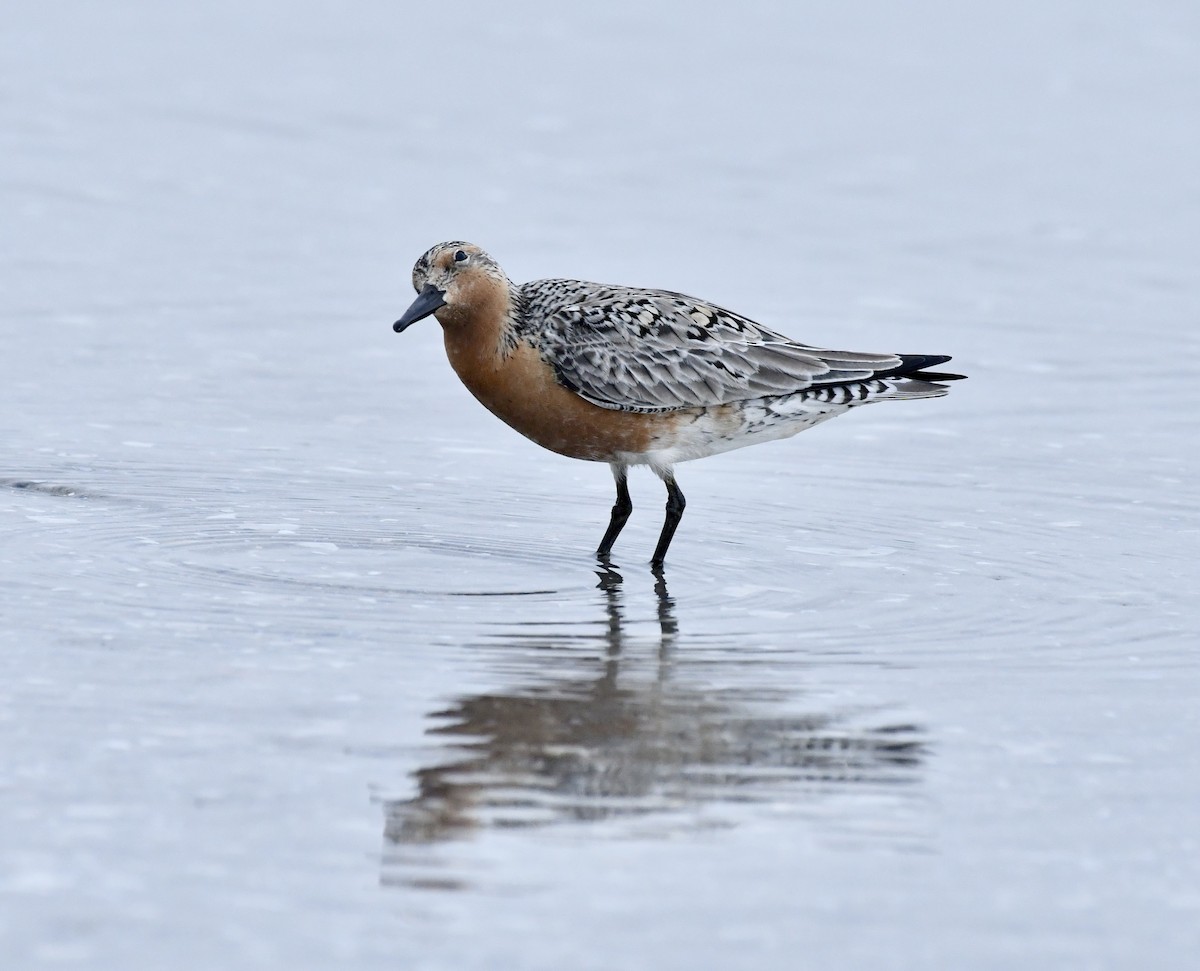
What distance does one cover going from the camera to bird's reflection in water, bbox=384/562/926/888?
19.3 feet

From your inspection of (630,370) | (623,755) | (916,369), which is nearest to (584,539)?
(630,370)

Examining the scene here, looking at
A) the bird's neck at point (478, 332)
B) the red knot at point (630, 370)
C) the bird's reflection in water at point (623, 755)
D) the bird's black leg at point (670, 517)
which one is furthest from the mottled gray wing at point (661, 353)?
the bird's reflection in water at point (623, 755)

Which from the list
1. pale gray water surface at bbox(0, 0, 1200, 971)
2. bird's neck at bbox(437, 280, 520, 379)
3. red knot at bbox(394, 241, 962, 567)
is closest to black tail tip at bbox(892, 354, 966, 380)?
red knot at bbox(394, 241, 962, 567)

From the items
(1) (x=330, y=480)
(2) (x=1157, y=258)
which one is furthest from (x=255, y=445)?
(2) (x=1157, y=258)

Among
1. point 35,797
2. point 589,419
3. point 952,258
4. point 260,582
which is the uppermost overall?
point 952,258

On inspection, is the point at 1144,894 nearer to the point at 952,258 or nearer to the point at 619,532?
the point at 619,532

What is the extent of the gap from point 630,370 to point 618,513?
0.67 m

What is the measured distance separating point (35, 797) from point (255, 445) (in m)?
5.15

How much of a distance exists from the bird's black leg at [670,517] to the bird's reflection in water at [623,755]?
5.96 feet

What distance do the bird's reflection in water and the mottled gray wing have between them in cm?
239

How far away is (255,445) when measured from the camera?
1084 centimetres

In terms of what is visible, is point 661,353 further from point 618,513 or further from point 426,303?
point 426,303

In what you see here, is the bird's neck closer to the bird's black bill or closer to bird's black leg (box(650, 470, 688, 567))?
the bird's black bill

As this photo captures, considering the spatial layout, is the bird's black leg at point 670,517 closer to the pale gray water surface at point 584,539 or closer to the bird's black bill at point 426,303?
the pale gray water surface at point 584,539
